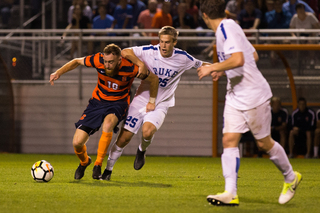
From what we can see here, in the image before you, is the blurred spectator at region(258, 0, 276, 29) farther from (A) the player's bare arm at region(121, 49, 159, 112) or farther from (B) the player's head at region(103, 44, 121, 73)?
(B) the player's head at region(103, 44, 121, 73)

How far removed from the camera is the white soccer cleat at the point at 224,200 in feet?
14.1

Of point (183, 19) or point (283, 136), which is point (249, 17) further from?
point (283, 136)

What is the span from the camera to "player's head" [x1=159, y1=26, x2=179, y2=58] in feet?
20.9

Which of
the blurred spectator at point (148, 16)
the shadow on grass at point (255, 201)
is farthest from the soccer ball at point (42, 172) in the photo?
the blurred spectator at point (148, 16)

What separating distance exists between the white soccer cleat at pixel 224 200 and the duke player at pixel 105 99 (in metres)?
2.27

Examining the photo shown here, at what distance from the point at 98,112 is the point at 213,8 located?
2456mm

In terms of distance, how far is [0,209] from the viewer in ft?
13.9

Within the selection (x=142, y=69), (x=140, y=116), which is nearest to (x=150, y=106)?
(x=140, y=116)

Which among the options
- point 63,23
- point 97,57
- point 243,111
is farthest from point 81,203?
point 63,23

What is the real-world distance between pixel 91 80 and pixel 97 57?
20.2 ft

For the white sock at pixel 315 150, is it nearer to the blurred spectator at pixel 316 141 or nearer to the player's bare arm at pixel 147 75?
the blurred spectator at pixel 316 141

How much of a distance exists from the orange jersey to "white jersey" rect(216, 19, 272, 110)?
2.08 m

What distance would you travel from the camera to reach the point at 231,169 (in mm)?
4367

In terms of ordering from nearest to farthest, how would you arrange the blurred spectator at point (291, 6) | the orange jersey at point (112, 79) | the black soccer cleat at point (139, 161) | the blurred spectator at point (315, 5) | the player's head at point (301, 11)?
the orange jersey at point (112, 79), the black soccer cleat at point (139, 161), the player's head at point (301, 11), the blurred spectator at point (291, 6), the blurred spectator at point (315, 5)
